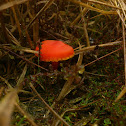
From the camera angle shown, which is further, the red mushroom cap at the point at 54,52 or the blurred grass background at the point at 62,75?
the red mushroom cap at the point at 54,52

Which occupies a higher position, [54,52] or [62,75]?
[54,52]

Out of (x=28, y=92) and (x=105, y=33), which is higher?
(x=105, y=33)

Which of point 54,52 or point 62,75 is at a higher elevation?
point 54,52

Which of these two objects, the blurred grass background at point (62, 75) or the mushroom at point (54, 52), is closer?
the blurred grass background at point (62, 75)

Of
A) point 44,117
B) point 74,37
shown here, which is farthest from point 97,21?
point 44,117

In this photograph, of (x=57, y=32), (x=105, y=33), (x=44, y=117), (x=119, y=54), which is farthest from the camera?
(x=105, y=33)

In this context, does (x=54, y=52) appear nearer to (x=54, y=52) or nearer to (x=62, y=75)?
(x=54, y=52)

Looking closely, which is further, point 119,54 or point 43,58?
point 119,54

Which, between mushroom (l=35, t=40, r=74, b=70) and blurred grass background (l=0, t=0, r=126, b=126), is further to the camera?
mushroom (l=35, t=40, r=74, b=70)

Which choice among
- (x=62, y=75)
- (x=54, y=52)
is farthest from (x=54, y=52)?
(x=62, y=75)

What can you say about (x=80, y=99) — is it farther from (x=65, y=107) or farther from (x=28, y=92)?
(x=28, y=92)

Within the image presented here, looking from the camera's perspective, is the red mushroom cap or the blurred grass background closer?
the blurred grass background
